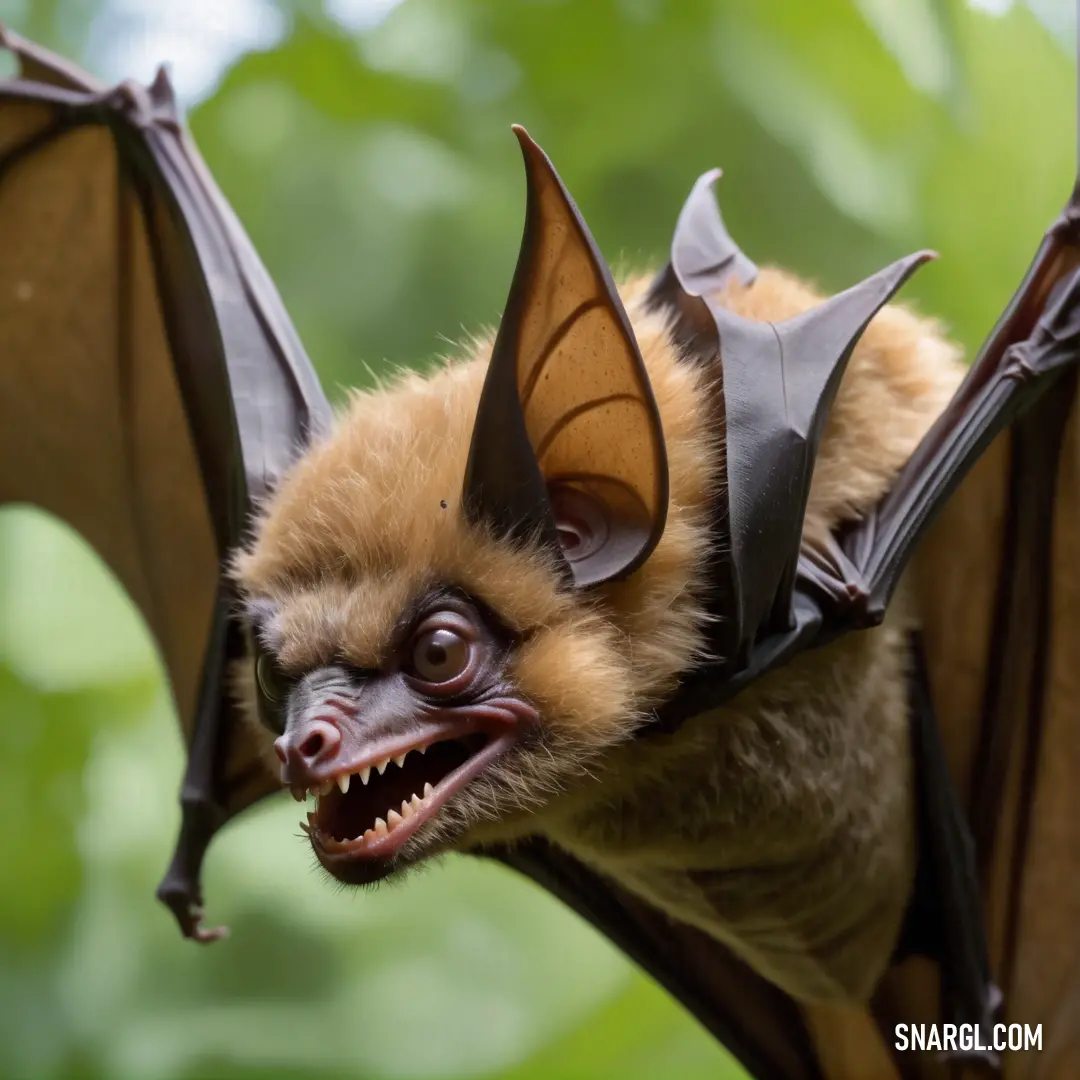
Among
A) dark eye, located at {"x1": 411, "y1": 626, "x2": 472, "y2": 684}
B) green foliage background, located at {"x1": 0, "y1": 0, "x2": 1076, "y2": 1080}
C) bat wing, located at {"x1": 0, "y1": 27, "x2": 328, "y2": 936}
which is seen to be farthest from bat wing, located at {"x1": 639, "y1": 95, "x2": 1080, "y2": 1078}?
green foliage background, located at {"x1": 0, "y1": 0, "x2": 1076, "y2": 1080}

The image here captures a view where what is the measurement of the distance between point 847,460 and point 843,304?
18 cm

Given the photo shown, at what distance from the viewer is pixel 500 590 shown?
98cm

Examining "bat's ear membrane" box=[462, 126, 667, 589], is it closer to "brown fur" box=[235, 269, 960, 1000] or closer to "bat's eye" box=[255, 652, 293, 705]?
"brown fur" box=[235, 269, 960, 1000]

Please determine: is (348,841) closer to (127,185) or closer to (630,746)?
(630,746)

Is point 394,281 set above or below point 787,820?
above

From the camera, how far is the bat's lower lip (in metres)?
0.91

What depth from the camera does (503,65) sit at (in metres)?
2.22

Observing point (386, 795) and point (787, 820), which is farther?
point (787, 820)

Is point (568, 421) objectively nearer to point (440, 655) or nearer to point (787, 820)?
point (440, 655)

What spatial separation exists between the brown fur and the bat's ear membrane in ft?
0.10

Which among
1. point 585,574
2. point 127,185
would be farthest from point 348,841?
point 127,185

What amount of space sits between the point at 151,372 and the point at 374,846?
94cm

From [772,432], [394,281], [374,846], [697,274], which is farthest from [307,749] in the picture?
[394,281]

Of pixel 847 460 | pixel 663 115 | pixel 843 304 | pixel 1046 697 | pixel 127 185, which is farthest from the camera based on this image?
pixel 663 115
